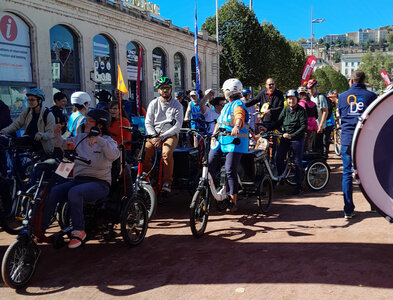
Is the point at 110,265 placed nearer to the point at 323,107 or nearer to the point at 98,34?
the point at 323,107

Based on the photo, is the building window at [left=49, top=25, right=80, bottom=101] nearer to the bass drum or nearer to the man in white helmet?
the man in white helmet

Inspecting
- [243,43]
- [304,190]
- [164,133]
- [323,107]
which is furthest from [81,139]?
[243,43]

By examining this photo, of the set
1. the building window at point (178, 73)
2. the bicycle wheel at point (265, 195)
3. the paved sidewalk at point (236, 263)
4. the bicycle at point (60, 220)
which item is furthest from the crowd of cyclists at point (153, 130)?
the building window at point (178, 73)

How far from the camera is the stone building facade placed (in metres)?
13.5

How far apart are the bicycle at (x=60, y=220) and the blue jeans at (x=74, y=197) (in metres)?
0.07

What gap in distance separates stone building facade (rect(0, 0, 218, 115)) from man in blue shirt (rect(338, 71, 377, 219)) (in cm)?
1061

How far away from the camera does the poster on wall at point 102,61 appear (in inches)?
711

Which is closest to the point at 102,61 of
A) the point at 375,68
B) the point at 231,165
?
the point at 231,165

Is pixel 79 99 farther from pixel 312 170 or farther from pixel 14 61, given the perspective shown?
pixel 14 61

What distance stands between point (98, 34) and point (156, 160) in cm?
1375

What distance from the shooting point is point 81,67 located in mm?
16859

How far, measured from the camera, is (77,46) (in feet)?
55.3

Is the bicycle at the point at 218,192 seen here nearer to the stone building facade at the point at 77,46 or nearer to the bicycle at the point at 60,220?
the bicycle at the point at 60,220

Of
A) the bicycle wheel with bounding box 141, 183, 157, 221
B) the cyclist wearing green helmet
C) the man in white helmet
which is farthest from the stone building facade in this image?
the bicycle wheel with bounding box 141, 183, 157, 221
